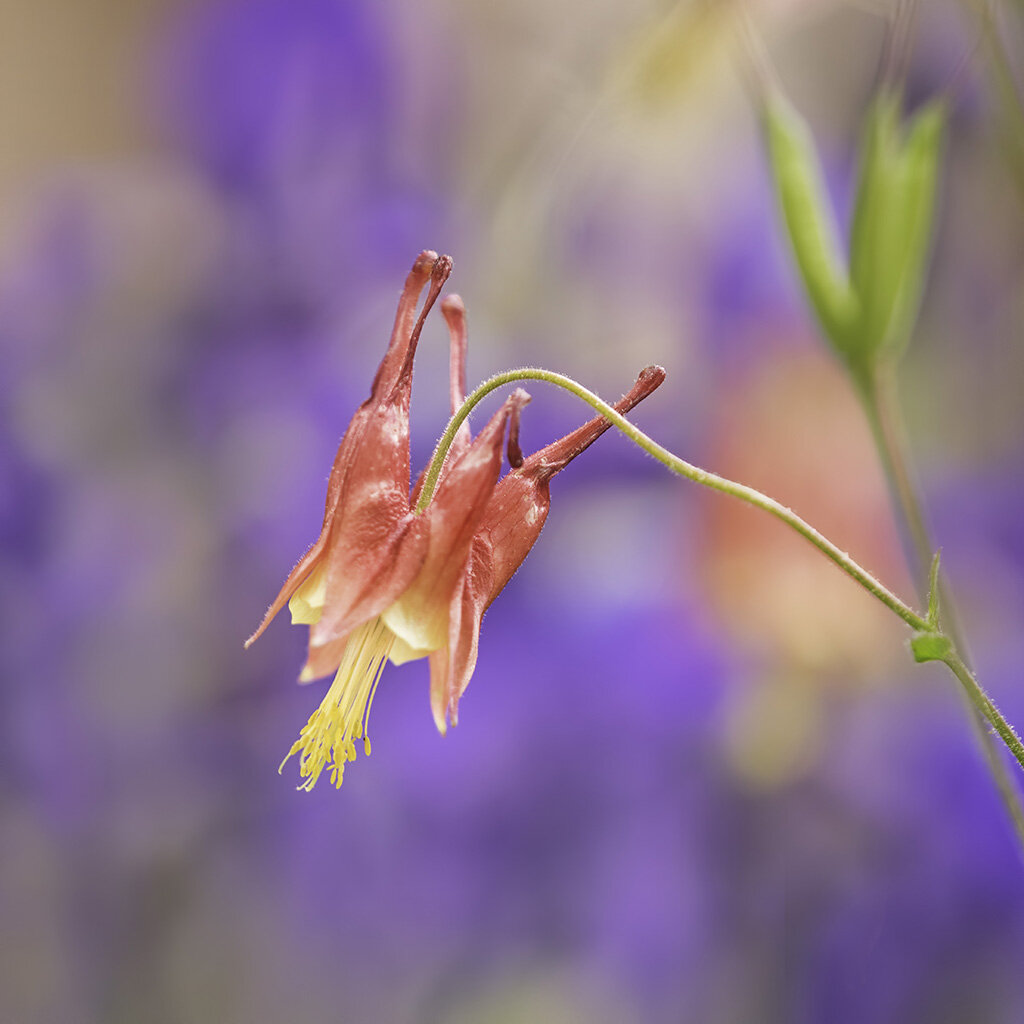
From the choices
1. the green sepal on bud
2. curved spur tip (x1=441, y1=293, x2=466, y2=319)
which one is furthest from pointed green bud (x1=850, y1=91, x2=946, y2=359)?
curved spur tip (x1=441, y1=293, x2=466, y2=319)

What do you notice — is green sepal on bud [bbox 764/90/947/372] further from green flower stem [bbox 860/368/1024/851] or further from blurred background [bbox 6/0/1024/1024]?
blurred background [bbox 6/0/1024/1024]

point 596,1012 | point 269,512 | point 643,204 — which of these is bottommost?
point 596,1012

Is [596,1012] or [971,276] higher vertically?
[971,276]

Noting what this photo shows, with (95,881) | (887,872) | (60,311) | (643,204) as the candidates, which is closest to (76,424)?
(60,311)

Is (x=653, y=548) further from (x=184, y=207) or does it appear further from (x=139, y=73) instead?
(x=139, y=73)

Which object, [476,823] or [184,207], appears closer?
[476,823]

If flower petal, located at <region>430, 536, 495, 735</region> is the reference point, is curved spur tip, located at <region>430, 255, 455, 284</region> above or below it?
above
